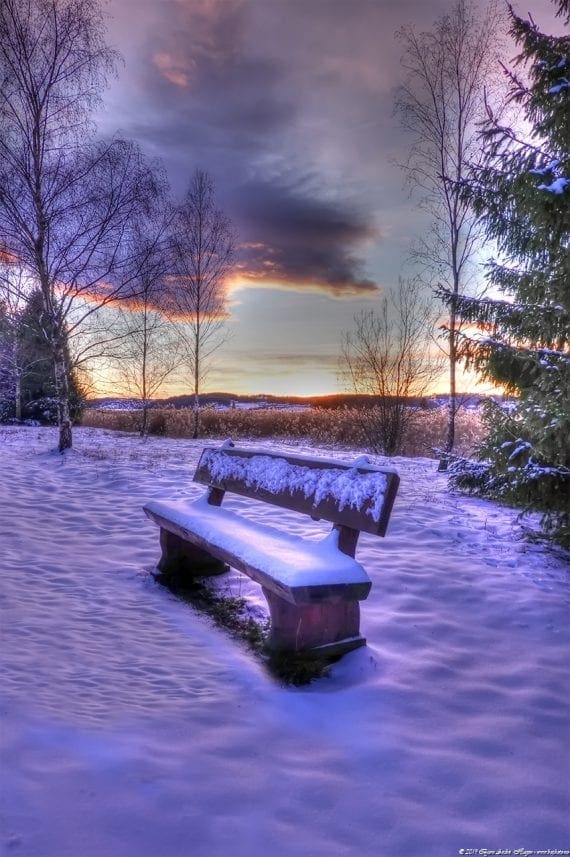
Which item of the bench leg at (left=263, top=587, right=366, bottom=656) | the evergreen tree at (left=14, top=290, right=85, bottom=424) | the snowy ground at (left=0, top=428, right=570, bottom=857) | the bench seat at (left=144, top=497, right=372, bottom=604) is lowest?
the snowy ground at (left=0, top=428, right=570, bottom=857)

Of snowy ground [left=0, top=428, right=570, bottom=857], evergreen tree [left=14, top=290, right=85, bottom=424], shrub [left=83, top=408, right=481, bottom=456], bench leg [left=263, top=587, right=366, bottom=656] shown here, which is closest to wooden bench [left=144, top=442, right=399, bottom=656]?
bench leg [left=263, top=587, right=366, bottom=656]

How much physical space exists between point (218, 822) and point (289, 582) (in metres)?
1.08

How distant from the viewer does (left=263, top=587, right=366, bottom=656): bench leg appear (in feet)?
9.72

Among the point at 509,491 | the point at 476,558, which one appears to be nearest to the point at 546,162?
the point at 509,491

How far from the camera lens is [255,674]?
2.91m

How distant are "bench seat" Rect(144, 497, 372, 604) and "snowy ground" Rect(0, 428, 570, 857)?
51cm

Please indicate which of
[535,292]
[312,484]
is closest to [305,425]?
[535,292]

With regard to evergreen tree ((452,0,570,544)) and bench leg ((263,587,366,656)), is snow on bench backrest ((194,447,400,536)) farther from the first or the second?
evergreen tree ((452,0,570,544))

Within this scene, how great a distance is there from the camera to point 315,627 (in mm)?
3004

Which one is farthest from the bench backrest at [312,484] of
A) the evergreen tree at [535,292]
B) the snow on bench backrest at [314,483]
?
the evergreen tree at [535,292]

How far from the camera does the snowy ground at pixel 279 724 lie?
1.80 metres

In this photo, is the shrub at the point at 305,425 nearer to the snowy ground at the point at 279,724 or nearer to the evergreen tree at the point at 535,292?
the evergreen tree at the point at 535,292

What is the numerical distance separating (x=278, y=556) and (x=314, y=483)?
0.71 meters

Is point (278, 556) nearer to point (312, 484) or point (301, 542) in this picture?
point (301, 542)
